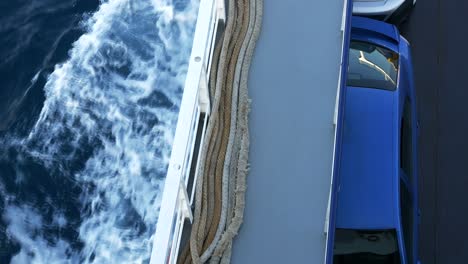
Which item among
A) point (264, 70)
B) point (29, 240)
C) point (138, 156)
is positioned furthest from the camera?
point (138, 156)

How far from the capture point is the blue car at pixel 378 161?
18.4 feet

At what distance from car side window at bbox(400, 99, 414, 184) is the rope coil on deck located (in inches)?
82.6

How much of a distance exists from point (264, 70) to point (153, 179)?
1.94m

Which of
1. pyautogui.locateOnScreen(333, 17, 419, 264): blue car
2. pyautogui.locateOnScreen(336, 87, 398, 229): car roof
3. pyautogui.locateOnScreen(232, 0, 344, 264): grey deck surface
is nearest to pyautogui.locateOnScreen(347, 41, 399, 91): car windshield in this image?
pyautogui.locateOnScreen(333, 17, 419, 264): blue car

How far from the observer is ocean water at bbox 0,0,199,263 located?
6.11 meters

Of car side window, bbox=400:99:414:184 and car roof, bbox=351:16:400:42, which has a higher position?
car roof, bbox=351:16:400:42

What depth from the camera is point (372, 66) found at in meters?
6.70

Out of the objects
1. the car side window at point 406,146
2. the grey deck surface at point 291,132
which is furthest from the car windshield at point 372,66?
the grey deck surface at point 291,132

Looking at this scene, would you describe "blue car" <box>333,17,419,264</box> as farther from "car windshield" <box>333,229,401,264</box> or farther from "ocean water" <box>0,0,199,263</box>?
"ocean water" <box>0,0,199,263</box>

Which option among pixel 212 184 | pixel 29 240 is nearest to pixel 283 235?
pixel 212 184

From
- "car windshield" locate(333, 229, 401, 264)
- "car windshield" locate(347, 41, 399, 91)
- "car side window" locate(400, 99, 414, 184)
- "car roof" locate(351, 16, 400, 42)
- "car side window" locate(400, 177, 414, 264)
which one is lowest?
"car windshield" locate(333, 229, 401, 264)

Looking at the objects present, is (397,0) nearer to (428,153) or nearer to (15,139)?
(428,153)

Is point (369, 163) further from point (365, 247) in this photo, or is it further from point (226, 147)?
point (226, 147)

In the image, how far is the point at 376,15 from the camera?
778 cm
